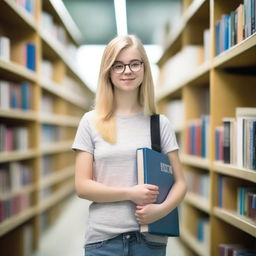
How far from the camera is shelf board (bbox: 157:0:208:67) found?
326cm

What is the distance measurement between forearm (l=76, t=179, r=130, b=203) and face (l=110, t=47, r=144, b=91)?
38 centimetres

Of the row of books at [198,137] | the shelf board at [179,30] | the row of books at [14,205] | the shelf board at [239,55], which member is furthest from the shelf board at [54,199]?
the shelf board at [239,55]

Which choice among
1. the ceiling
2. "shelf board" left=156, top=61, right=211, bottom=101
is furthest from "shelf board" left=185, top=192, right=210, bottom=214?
the ceiling

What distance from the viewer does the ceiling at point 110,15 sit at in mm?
3272

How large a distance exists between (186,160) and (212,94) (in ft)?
3.94

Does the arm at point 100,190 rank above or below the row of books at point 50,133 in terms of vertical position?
below

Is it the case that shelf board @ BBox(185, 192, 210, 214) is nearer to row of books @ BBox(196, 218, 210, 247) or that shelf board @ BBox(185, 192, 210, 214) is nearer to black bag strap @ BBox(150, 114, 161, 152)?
row of books @ BBox(196, 218, 210, 247)

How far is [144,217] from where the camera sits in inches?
57.2

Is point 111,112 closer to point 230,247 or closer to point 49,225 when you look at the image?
point 230,247

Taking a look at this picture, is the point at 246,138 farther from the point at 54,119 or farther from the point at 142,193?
the point at 54,119

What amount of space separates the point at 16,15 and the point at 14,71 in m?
0.48

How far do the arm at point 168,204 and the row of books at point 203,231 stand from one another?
1838mm

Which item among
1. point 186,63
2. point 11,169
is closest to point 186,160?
point 186,63

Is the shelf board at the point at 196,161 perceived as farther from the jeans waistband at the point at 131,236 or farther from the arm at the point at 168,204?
the jeans waistband at the point at 131,236
